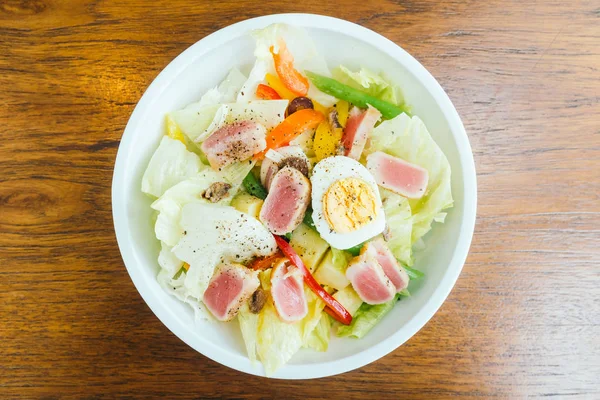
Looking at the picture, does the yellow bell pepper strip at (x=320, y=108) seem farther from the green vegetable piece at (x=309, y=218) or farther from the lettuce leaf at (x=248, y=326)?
the lettuce leaf at (x=248, y=326)

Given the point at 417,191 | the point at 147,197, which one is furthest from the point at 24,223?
the point at 417,191

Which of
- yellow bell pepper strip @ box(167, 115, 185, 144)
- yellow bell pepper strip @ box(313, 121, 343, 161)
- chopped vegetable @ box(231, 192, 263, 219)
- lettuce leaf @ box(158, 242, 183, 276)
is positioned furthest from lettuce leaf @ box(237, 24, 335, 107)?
lettuce leaf @ box(158, 242, 183, 276)

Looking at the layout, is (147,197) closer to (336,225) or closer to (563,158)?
(336,225)

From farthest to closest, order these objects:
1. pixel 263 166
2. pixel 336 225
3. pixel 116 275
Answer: pixel 116 275
pixel 263 166
pixel 336 225

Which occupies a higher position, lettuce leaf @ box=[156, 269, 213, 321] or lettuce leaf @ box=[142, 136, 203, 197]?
lettuce leaf @ box=[142, 136, 203, 197]

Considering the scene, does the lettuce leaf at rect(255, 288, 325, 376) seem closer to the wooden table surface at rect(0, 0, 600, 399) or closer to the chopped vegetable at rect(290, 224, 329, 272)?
the chopped vegetable at rect(290, 224, 329, 272)

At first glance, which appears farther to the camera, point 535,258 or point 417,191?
point 535,258

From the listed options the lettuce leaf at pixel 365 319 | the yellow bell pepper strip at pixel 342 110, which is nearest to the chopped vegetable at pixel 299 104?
the yellow bell pepper strip at pixel 342 110

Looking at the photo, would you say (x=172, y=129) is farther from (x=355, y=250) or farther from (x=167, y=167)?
(x=355, y=250)
